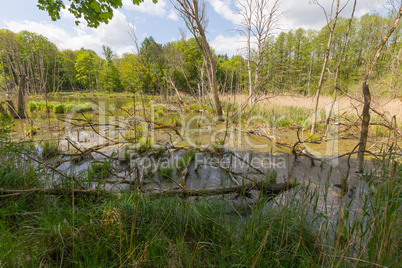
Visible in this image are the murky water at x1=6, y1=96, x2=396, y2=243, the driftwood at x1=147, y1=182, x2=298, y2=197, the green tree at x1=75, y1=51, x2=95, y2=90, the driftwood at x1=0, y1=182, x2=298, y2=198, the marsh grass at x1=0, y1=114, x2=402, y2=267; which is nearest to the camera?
the marsh grass at x1=0, y1=114, x2=402, y2=267

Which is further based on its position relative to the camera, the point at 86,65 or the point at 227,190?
the point at 86,65

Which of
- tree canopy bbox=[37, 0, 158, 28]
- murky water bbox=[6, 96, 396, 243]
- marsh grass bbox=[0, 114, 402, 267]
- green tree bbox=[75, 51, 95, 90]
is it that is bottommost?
murky water bbox=[6, 96, 396, 243]

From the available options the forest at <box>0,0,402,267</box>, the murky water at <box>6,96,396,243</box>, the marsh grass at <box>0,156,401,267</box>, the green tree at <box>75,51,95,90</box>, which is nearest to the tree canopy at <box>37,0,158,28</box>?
the forest at <box>0,0,402,267</box>

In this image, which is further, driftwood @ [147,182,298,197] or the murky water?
the murky water

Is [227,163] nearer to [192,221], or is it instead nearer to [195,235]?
[192,221]

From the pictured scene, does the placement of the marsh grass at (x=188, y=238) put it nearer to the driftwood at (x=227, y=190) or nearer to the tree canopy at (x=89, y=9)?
the driftwood at (x=227, y=190)

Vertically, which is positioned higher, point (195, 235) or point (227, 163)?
point (195, 235)

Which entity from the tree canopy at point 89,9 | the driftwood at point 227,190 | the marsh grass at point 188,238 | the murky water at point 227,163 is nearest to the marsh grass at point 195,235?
the marsh grass at point 188,238

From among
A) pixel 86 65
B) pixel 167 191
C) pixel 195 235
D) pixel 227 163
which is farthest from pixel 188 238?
pixel 86 65

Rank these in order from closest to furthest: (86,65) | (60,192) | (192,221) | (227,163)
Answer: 1. (192,221)
2. (60,192)
3. (227,163)
4. (86,65)

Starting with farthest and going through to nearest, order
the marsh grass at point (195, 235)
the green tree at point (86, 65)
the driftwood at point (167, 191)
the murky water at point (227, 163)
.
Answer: the green tree at point (86, 65), the murky water at point (227, 163), the driftwood at point (167, 191), the marsh grass at point (195, 235)

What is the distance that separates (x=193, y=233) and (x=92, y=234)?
2.99 ft

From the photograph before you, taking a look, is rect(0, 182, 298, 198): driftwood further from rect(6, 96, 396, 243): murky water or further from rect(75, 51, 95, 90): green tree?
rect(75, 51, 95, 90): green tree

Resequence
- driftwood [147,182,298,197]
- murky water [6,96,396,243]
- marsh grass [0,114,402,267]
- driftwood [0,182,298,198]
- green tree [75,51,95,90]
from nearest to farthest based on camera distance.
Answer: marsh grass [0,114,402,267] → driftwood [0,182,298,198] → driftwood [147,182,298,197] → murky water [6,96,396,243] → green tree [75,51,95,90]
